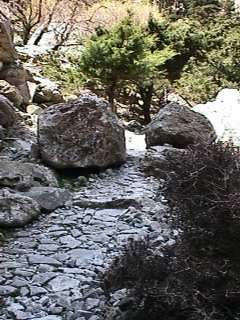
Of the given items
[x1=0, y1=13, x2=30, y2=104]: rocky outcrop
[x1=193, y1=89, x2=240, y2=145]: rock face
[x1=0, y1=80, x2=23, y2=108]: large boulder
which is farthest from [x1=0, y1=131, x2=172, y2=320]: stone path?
[x1=0, y1=13, x2=30, y2=104]: rocky outcrop

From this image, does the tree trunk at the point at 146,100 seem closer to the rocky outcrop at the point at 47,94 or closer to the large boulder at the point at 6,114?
the rocky outcrop at the point at 47,94

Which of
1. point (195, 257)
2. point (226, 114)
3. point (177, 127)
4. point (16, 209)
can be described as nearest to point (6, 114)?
point (177, 127)

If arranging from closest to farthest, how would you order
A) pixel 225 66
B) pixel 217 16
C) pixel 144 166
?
1. pixel 144 166
2. pixel 225 66
3. pixel 217 16

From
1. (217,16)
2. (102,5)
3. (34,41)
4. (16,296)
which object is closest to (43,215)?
(16,296)

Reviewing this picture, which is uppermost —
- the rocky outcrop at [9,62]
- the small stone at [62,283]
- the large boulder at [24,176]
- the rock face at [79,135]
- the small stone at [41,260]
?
the rocky outcrop at [9,62]

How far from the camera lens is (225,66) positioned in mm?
12219

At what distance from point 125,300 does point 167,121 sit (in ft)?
12.1

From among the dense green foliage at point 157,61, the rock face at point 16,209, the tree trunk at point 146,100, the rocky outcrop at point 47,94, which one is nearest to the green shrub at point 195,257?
the rock face at point 16,209

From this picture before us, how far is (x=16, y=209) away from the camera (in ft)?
13.8

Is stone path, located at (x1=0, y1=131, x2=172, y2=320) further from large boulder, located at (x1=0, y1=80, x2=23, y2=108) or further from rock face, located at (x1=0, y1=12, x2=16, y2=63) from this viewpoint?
rock face, located at (x1=0, y1=12, x2=16, y2=63)

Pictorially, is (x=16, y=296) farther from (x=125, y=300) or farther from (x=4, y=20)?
(x=4, y=20)

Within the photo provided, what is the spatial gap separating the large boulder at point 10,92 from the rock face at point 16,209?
11.8ft

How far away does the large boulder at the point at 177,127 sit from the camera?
6305 millimetres

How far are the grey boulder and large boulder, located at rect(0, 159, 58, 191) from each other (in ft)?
0.38
